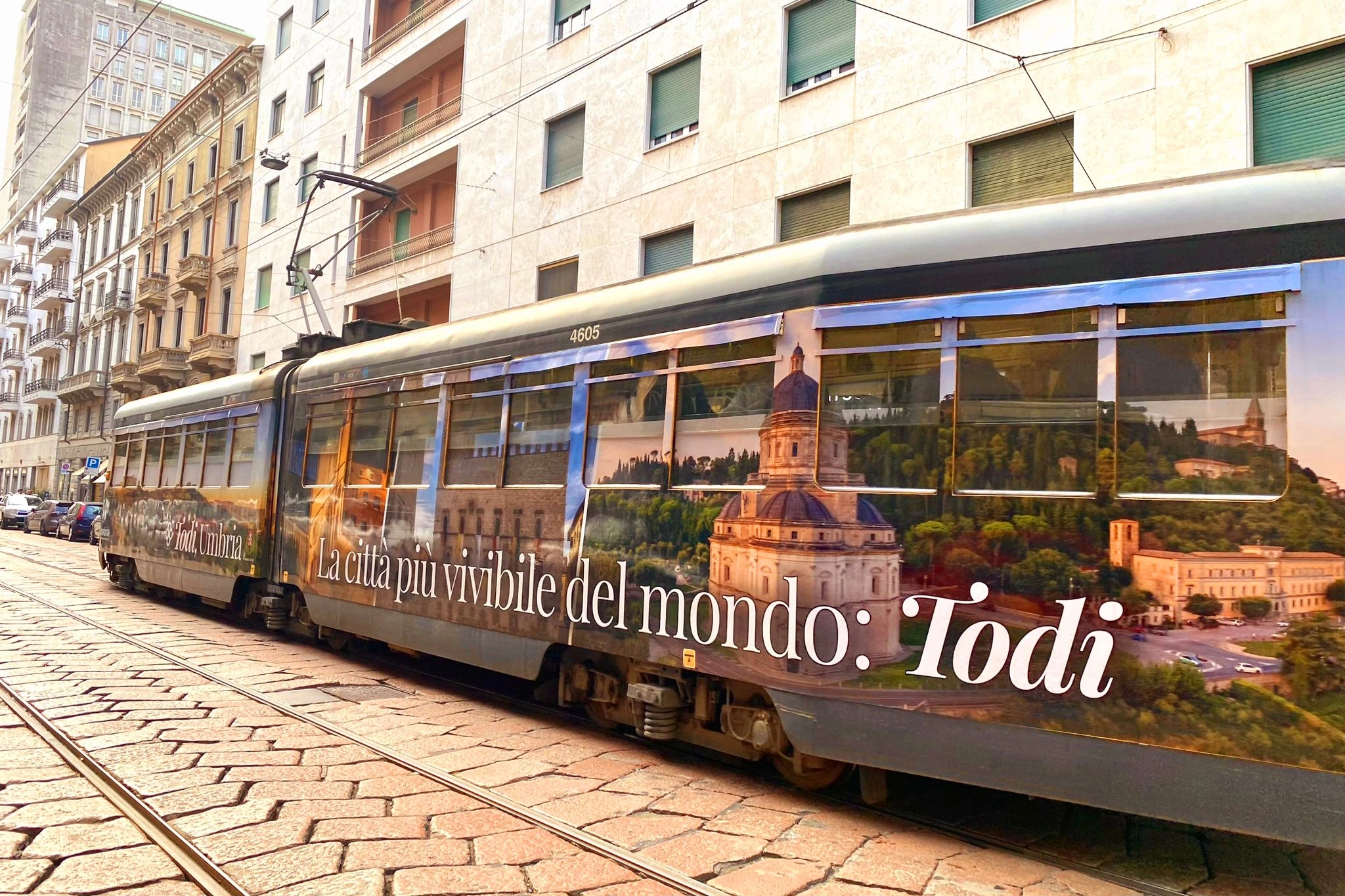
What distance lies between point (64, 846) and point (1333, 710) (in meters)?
5.00

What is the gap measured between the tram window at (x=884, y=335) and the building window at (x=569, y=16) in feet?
43.8

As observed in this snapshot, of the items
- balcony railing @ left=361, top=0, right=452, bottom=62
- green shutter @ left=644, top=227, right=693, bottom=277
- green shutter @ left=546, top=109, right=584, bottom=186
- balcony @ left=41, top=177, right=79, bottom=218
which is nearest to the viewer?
green shutter @ left=644, top=227, right=693, bottom=277

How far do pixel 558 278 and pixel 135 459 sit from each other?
695 centimetres

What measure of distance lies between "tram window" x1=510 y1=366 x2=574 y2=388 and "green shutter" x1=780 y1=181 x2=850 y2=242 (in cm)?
603

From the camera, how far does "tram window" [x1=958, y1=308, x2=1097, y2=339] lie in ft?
13.4

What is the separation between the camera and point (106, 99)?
64188mm

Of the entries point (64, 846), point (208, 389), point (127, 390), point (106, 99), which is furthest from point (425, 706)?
point (106, 99)

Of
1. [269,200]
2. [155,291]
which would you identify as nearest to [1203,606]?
[269,200]

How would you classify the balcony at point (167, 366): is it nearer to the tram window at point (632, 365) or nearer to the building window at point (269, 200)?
the building window at point (269, 200)

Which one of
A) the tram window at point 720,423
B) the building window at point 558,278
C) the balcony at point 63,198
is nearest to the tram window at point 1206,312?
the tram window at point 720,423

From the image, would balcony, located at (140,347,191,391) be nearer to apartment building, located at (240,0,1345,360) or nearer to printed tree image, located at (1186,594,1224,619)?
apartment building, located at (240,0,1345,360)

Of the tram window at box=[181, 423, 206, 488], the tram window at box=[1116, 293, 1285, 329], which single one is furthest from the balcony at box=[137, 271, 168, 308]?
the tram window at box=[1116, 293, 1285, 329]

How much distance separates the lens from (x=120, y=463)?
1471cm

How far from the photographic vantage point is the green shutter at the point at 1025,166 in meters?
10.0
